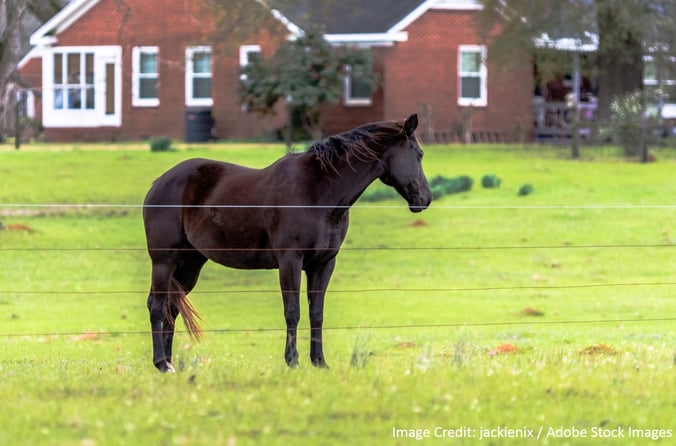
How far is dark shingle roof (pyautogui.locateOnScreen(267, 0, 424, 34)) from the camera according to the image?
43781mm

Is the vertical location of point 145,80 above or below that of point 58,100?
above

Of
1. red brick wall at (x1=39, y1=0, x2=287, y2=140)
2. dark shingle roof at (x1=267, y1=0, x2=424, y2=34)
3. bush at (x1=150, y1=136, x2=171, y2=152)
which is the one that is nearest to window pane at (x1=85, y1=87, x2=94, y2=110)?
red brick wall at (x1=39, y1=0, x2=287, y2=140)

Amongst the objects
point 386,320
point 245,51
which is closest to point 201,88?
point 245,51

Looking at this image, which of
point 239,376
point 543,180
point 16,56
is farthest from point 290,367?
point 543,180

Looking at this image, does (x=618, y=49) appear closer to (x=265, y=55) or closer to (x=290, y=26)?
(x=290, y=26)

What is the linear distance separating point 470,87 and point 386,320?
1079 inches

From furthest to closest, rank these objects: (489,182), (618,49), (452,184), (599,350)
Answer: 1. (618,49)
2. (489,182)
3. (452,184)
4. (599,350)

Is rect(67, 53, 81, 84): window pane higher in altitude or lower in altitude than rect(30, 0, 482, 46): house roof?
lower

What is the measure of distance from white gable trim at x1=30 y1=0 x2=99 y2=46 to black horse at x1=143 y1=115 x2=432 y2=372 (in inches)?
1411

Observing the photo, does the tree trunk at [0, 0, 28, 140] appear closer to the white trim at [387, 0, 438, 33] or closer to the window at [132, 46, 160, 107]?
the window at [132, 46, 160, 107]

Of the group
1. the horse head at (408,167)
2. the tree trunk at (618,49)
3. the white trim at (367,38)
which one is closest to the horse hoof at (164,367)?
the horse head at (408,167)

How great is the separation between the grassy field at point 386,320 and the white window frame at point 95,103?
4.83 m

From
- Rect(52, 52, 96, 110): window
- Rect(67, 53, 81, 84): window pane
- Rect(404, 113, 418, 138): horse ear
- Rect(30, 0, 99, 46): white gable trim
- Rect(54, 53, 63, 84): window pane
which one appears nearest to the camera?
Rect(404, 113, 418, 138): horse ear

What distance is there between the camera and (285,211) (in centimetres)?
1073
